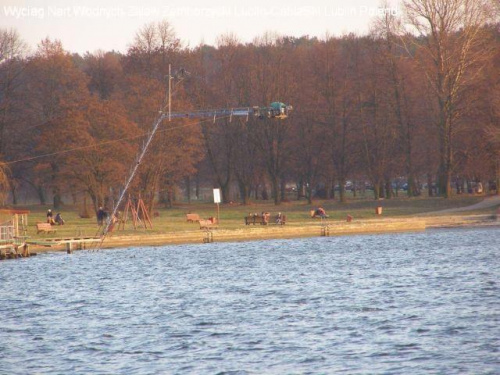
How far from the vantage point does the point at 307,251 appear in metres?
62.7

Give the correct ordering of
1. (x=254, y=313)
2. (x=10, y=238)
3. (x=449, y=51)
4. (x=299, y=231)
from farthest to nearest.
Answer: (x=449, y=51), (x=299, y=231), (x=10, y=238), (x=254, y=313)

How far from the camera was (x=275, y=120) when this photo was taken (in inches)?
4053

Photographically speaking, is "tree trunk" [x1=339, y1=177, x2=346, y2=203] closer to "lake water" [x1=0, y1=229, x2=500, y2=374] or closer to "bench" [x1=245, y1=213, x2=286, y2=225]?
"bench" [x1=245, y1=213, x2=286, y2=225]

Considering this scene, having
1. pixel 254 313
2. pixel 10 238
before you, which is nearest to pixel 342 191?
pixel 10 238

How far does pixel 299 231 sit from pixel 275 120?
111ft

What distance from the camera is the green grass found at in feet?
227

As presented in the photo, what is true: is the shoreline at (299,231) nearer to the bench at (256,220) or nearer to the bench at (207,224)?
the bench at (207,224)

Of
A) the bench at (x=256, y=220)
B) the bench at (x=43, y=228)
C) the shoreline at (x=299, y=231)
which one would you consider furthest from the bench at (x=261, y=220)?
the bench at (x=43, y=228)

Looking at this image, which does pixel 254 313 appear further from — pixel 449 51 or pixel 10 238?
pixel 449 51

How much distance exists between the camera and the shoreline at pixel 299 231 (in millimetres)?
63906

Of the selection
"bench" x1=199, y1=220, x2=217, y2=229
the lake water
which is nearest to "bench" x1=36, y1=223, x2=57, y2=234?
the lake water

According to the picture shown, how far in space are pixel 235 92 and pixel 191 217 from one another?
117 ft

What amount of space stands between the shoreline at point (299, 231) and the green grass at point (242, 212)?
150 centimetres

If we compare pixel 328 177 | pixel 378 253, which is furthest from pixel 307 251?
pixel 328 177
